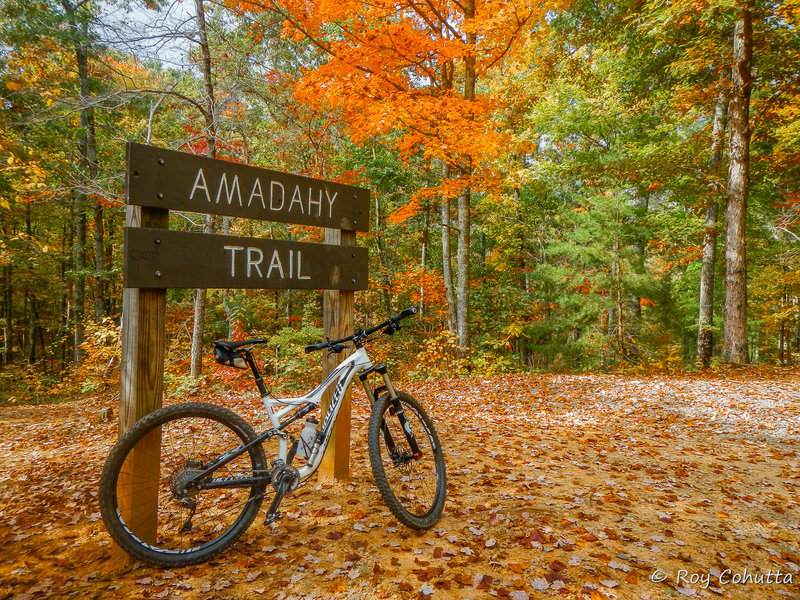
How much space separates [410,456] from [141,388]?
1880 millimetres

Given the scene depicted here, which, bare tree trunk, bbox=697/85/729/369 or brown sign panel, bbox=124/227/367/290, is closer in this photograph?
brown sign panel, bbox=124/227/367/290

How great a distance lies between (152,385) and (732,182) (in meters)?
12.7

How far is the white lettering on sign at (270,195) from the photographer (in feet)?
8.45

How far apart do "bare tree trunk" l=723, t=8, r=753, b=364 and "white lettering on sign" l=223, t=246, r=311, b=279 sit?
36.6ft

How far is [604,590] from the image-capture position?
2262mm

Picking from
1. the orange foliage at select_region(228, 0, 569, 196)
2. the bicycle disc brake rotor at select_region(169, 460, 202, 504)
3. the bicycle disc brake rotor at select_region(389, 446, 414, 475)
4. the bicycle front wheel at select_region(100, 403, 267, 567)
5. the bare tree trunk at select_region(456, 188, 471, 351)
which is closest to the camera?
the bicycle front wheel at select_region(100, 403, 267, 567)

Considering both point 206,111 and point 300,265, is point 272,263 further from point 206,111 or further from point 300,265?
point 206,111

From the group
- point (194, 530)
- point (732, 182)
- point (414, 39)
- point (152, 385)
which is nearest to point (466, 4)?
point (414, 39)

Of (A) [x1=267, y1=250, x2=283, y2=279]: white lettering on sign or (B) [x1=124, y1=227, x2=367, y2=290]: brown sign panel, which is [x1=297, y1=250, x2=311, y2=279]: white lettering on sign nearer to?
(B) [x1=124, y1=227, x2=367, y2=290]: brown sign panel

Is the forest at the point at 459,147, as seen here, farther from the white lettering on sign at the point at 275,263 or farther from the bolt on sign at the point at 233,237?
the white lettering on sign at the point at 275,263

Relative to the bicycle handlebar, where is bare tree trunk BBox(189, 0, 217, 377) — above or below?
above

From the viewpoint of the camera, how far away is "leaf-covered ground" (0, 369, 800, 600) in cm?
228

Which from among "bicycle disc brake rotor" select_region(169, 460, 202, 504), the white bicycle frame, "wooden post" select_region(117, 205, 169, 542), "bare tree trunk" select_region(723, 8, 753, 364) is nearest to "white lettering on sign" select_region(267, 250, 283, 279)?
"wooden post" select_region(117, 205, 169, 542)

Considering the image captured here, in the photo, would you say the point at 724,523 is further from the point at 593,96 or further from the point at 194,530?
the point at 593,96
